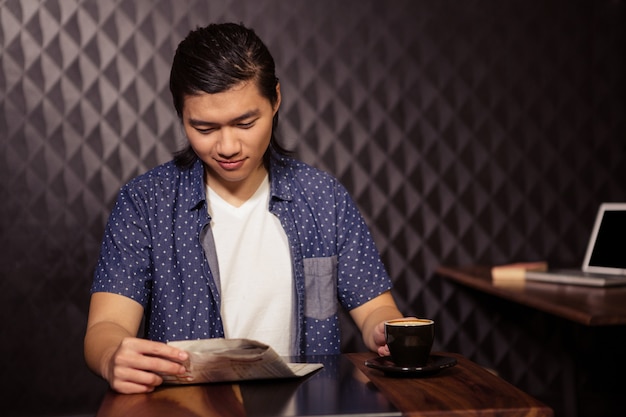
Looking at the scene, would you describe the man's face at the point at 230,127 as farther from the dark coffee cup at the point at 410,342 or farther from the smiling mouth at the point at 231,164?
the dark coffee cup at the point at 410,342

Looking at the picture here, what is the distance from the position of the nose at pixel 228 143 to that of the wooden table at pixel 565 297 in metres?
0.95

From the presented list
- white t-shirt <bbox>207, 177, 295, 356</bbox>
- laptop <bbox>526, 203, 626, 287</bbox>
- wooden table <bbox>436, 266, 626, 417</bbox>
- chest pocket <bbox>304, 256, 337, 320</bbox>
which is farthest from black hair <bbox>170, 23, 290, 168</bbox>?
wooden table <bbox>436, 266, 626, 417</bbox>

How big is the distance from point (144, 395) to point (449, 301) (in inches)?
80.7

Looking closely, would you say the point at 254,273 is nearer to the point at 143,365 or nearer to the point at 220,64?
the point at 220,64

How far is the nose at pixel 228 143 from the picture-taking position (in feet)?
5.49

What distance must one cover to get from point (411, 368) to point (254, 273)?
2.13 ft

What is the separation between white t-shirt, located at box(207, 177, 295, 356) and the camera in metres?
1.83

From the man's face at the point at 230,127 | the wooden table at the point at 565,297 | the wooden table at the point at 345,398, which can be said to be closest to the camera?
the wooden table at the point at 345,398

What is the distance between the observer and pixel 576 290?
242 cm

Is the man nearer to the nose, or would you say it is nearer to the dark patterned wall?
the nose

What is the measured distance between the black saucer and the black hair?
2.22 ft

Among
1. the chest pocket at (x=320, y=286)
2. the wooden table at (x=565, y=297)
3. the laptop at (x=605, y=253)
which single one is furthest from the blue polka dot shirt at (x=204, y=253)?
the laptop at (x=605, y=253)

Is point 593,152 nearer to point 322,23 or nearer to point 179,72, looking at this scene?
point 322,23

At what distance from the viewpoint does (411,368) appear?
1284 mm
